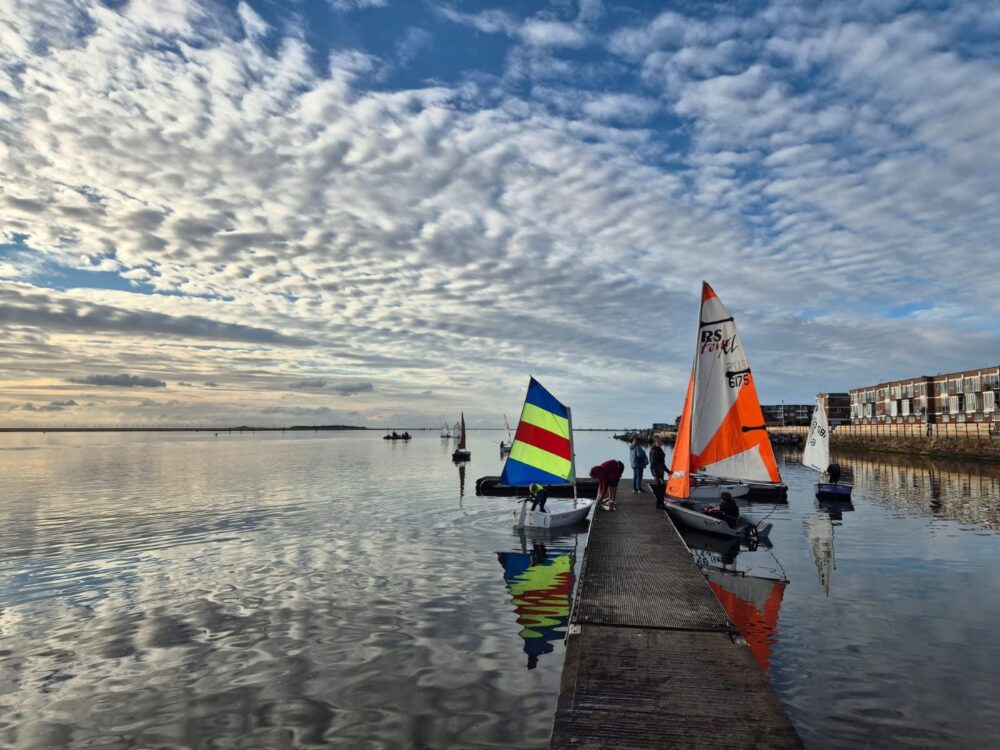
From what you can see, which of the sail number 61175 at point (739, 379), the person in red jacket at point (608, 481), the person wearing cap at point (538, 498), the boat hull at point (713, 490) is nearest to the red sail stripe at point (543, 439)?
the person in red jacket at point (608, 481)

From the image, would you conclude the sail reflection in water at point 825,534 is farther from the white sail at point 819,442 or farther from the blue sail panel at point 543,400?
the blue sail panel at point 543,400

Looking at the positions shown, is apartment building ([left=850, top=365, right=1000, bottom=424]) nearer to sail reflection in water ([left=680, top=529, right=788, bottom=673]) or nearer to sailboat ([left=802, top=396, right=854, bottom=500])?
sailboat ([left=802, top=396, right=854, bottom=500])

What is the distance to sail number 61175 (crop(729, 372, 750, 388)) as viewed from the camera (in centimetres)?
2538

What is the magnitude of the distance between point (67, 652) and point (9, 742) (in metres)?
4.16

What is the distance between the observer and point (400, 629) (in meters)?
14.5

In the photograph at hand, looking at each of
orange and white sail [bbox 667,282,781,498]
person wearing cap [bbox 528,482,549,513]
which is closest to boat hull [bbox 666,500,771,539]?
orange and white sail [bbox 667,282,781,498]

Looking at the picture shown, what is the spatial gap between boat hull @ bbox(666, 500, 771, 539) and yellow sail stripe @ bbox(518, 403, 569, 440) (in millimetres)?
6839

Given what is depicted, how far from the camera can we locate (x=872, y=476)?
190ft

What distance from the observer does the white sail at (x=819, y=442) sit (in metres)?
46.2

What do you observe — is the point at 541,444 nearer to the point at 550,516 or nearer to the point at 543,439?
the point at 543,439

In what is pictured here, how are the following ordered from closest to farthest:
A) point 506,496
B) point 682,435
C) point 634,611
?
point 634,611, point 682,435, point 506,496

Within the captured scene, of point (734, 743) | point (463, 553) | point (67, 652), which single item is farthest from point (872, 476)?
point (67, 652)

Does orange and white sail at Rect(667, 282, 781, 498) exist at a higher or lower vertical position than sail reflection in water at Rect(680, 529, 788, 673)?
higher

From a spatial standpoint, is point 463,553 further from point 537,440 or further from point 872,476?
point 872,476
